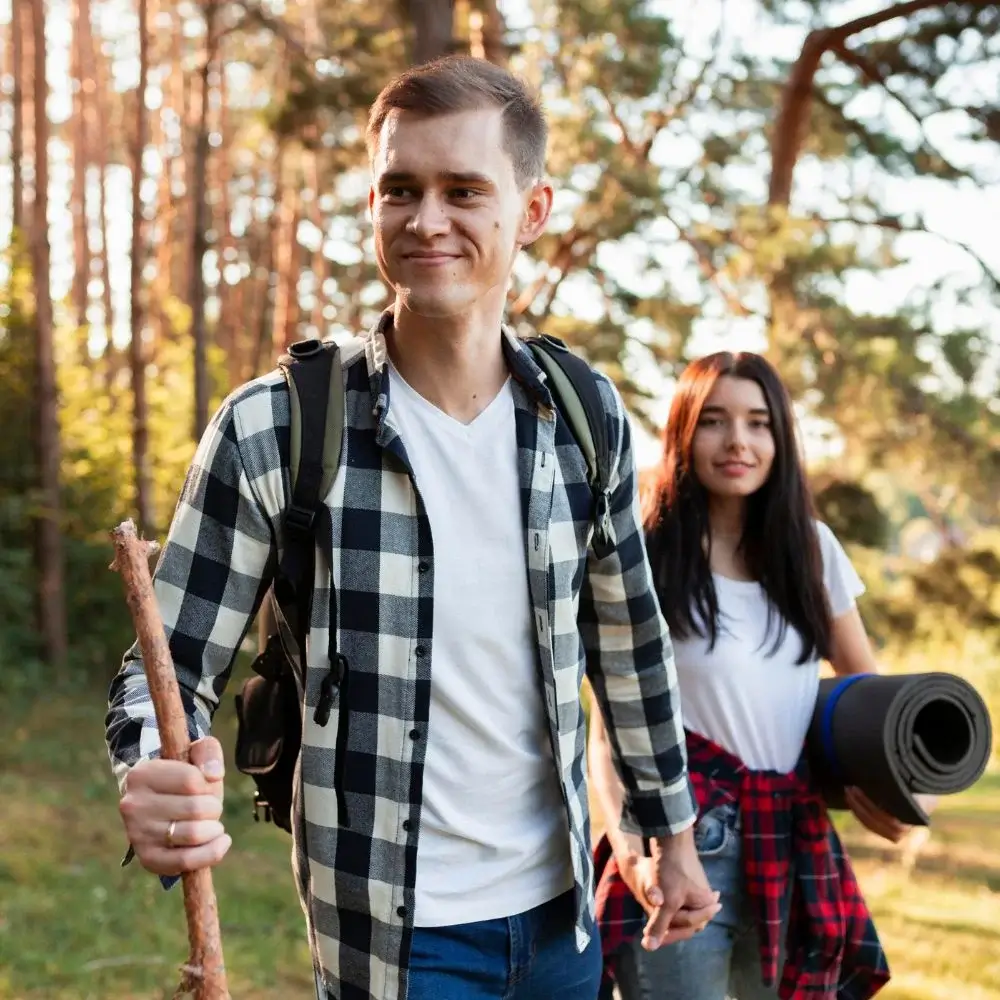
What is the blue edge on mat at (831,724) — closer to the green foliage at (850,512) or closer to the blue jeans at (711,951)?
the blue jeans at (711,951)

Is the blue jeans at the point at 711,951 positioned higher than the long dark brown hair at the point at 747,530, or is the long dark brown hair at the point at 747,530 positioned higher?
the long dark brown hair at the point at 747,530

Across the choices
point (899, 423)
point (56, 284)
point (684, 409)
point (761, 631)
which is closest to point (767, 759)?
point (761, 631)

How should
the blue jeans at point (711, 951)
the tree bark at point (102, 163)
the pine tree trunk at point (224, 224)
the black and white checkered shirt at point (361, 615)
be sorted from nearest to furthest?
the black and white checkered shirt at point (361, 615) < the blue jeans at point (711, 951) < the tree bark at point (102, 163) < the pine tree trunk at point (224, 224)

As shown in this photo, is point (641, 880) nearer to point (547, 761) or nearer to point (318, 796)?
point (547, 761)

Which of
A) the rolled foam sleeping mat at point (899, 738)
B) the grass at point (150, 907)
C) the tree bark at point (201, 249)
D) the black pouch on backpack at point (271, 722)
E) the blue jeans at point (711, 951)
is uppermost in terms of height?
the tree bark at point (201, 249)

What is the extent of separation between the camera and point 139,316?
13297 mm

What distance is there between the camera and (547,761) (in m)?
2.08

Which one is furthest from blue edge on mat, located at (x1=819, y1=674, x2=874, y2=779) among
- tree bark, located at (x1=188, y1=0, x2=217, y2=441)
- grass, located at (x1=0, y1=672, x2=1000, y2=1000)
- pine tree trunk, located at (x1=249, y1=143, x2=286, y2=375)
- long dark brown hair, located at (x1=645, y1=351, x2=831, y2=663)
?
pine tree trunk, located at (x1=249, y1=143, x2=286, y2=375)

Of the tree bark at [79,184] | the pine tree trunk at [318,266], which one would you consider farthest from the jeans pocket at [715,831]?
the tree bark at [79,184]

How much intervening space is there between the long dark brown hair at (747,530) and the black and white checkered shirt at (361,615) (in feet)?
2.73

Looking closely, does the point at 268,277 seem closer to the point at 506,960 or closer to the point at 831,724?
the point at 831,724

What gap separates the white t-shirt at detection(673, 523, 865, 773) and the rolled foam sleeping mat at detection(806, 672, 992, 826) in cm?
6

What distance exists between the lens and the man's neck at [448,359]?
6.81ft

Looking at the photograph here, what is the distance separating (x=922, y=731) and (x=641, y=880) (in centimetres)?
82
